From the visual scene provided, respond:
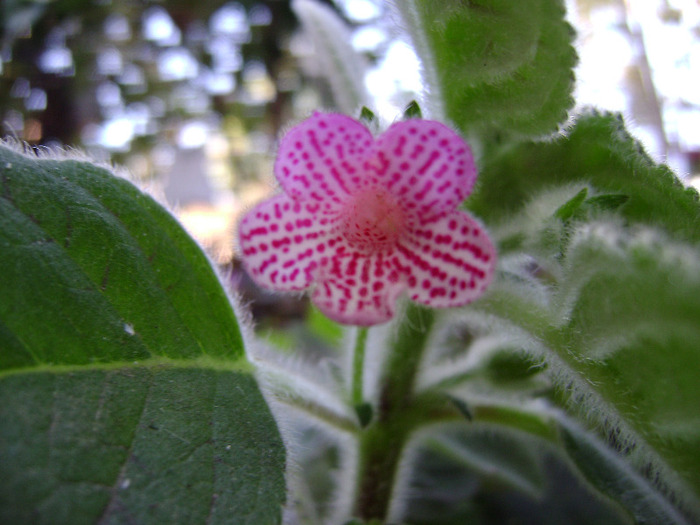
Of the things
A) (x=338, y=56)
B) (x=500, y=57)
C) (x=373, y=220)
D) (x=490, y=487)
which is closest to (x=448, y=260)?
(x=373, y=220)

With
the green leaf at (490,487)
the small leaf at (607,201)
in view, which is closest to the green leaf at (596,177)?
the small leaf at (607,201)

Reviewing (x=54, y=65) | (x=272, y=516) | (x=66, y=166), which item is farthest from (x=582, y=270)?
(x=54, y=65)

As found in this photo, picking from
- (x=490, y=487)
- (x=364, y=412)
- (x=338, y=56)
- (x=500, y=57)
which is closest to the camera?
(x=500, y=57)

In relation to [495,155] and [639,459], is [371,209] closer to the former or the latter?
[495,155]

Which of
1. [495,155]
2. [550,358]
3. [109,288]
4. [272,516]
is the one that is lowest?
[272,516]

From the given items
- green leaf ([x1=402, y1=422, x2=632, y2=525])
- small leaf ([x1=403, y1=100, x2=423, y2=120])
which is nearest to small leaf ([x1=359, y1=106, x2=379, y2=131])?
small leaf ([x1=403, y1=100, x2=423, y2=120])

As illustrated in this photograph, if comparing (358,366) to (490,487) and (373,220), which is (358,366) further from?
(490,487)
